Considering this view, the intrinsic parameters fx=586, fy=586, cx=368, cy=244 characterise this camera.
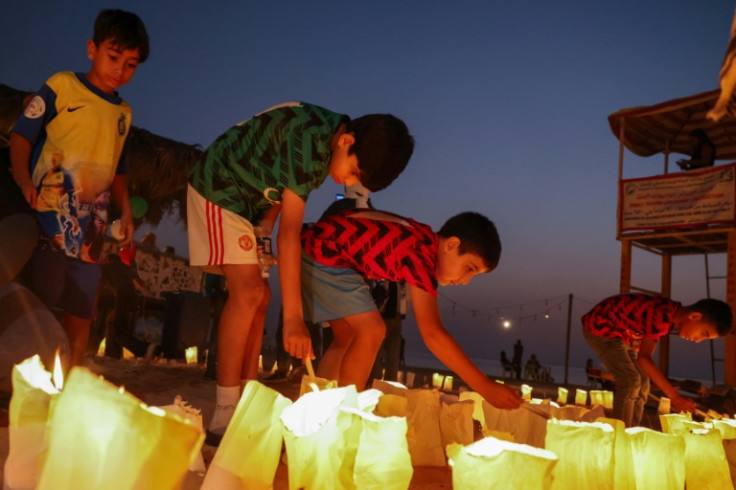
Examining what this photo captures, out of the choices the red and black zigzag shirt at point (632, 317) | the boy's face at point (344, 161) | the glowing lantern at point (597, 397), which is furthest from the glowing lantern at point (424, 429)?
the glowing lantern at point (597, 397)

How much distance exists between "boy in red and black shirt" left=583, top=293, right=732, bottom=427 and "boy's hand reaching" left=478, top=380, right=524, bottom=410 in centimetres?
263

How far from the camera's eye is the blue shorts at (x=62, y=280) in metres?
2.62

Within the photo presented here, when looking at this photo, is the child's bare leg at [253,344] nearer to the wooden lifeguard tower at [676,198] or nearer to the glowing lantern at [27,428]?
the glowing lantern at [27,428]

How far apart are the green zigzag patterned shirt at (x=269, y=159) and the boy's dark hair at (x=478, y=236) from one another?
2.40 ft

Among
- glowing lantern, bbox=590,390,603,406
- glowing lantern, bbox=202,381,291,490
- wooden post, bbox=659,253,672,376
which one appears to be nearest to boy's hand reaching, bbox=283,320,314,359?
glowing lantern, bbox=202,381,291,490

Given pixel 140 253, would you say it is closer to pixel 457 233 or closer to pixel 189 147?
pixel 189 147

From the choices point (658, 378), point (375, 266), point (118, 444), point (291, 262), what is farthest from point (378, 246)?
point (658, 378)

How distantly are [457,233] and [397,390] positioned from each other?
0.88m

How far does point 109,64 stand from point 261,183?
0.95 meters

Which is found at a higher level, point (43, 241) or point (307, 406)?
point (43, 241)

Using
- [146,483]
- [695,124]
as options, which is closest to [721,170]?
[695,124]

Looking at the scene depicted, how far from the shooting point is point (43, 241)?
Result: 265cm

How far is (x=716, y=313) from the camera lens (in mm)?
4723

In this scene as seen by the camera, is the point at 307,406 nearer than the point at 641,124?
Yes
